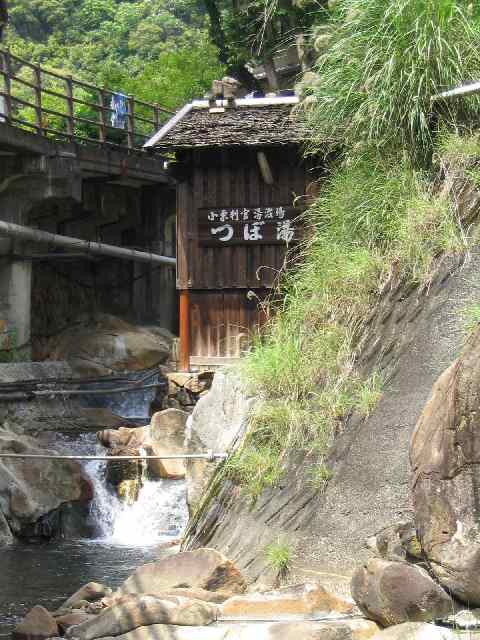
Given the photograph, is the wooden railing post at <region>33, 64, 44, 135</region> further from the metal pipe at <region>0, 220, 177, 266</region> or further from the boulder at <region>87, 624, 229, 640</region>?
the boulder at <region>87, 624, 229, 640</region>

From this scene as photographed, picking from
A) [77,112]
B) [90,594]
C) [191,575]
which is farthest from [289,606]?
[77,112]

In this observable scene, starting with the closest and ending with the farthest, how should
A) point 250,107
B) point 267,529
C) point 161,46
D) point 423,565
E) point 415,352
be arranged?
1. point 423,565
2. point 267,529
3. point 415,352
4. point 250,107
5. point 161,46

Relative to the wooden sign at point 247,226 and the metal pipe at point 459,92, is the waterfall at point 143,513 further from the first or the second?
the metal pipe at point 459,92

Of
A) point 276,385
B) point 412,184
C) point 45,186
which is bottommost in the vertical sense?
point 276,385

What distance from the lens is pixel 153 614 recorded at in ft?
20.1

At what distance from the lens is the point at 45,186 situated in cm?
1888

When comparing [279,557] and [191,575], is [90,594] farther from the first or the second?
[279,557]

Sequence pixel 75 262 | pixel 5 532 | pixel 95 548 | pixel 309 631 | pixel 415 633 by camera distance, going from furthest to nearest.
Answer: pixel 75 262 < pixel 5 532 < pixel 95 548 < pixel 309 631 < pixel 415 633

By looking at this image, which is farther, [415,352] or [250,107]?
[250,107]

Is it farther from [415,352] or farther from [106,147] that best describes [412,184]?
[106,147]

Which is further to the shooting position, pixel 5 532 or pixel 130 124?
pixel 130 124

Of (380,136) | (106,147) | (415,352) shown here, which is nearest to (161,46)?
(106,147)

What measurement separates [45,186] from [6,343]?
3.19 metres

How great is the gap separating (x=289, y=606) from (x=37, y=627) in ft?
8.38
